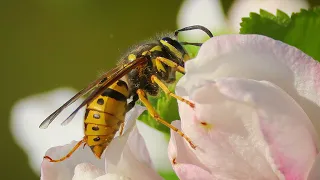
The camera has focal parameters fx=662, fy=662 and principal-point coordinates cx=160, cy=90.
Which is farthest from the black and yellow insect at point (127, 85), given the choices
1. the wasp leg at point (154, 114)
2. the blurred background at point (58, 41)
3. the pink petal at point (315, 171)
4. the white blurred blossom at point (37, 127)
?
the blurred background at point (58, 41)

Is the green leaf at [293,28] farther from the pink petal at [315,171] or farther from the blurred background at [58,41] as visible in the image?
the blurred background at [58,41]

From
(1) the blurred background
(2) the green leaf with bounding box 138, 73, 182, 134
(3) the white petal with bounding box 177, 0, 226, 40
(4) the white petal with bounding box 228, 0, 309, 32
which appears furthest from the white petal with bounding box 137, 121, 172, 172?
(1) the blurred background

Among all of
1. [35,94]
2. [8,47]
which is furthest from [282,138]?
[8,47]

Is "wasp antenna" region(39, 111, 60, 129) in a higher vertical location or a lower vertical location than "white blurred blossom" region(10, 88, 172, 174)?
higher

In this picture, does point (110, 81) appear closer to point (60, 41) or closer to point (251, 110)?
point (251, 110)

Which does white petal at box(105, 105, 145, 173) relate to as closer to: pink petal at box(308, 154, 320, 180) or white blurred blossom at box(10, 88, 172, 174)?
pink petal at box(308, 154, 320, 180)

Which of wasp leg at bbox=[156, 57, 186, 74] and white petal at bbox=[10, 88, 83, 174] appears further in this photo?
white petal at bbox=[10, 88, 83, 174]
